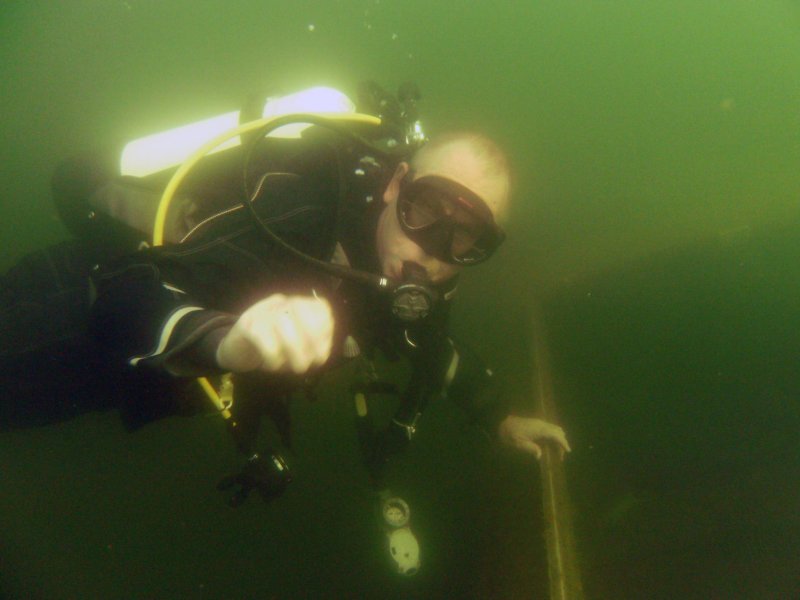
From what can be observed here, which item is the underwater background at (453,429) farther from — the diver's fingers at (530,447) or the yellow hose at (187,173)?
the yellow hose at (187,173)

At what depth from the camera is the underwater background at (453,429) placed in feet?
8.06

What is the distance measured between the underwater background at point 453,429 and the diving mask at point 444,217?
1.79ft

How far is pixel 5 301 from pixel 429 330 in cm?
239

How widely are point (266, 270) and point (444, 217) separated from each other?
870 mm

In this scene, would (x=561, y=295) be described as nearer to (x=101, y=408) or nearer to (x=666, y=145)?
(x=101, y=408)

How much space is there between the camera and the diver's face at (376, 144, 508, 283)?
186 cm

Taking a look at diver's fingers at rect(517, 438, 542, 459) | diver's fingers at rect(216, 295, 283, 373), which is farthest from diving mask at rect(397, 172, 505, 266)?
diver's fingers at rect(517, 438, 542, 459)

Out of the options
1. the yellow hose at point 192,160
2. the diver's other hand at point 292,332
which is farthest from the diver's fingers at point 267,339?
the yellow hose at point 192,160

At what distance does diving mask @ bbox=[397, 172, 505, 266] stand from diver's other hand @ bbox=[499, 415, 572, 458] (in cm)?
127

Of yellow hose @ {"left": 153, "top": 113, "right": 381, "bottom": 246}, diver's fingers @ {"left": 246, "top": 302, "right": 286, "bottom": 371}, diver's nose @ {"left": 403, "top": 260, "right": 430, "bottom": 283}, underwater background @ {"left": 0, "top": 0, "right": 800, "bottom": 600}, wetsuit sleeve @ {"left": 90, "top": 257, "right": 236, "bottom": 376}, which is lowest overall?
underwater background @ {"left": 0, "top": 0, "right": 800, "bottom": 600}

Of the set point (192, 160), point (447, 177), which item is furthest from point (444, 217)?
point (192, 160)

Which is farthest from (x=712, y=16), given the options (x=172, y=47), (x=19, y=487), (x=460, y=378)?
(x=19, y=487)

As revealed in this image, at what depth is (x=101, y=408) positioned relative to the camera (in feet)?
7.52

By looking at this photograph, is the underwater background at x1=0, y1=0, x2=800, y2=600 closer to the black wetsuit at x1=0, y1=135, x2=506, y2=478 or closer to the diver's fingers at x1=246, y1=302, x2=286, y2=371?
the black wetsuit at x1=0, y1=135, x2=506, y2=478
